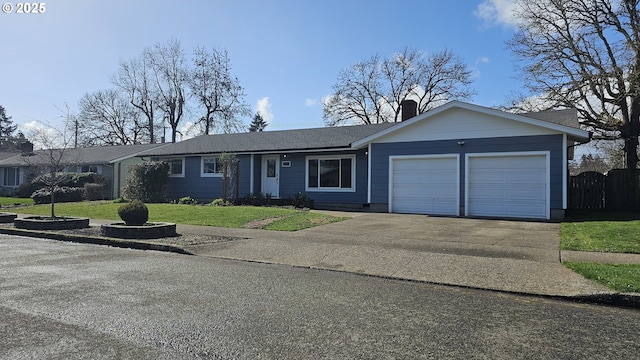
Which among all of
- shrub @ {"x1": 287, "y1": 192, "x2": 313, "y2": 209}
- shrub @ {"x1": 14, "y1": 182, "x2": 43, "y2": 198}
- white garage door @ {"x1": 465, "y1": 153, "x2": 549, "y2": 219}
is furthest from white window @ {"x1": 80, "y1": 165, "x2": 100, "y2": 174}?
white garage door @ {"x1": 465, "y1": 153, "x2": 549, "y2": 219}

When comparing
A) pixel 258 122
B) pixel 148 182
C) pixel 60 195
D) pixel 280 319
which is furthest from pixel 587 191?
pixel 258 122

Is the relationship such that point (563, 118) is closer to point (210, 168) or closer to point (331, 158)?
point (331, 158)

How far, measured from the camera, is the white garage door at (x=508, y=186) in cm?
1480

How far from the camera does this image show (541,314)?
16.6 ft

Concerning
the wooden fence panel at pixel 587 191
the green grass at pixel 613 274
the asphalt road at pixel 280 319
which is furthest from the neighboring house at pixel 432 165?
the asphalt road at pixel 280 319

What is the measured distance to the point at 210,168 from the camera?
23.1 metres

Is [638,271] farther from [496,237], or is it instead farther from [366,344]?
[366,344]

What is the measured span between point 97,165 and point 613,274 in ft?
102

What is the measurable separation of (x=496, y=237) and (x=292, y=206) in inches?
413

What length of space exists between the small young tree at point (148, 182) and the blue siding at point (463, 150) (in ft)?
38.1

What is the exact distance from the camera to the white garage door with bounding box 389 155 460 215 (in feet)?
53.4

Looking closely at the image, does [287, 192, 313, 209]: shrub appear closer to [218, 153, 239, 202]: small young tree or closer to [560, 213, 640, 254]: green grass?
[218, 153, 239, 202]: small young tree

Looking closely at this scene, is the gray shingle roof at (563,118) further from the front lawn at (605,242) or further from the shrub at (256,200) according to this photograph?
the shrub at (256,200)

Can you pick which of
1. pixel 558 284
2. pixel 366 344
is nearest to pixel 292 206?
pixel 558 284
